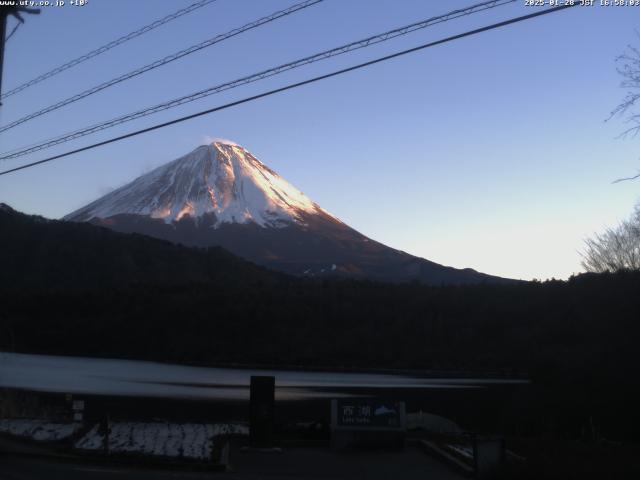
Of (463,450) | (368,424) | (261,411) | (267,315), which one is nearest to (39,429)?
(261,411)

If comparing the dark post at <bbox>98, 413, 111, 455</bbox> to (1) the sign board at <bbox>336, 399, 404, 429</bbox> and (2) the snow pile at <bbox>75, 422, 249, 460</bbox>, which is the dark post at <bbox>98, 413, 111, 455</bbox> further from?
(1) the sign board at <bbox>336, 399, 404, 429</bbox>

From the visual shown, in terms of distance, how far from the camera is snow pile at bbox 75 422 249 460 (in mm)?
16453

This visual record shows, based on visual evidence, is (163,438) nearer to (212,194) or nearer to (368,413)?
(368,413)

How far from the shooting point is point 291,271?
456ft

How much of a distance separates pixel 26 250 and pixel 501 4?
108814mm

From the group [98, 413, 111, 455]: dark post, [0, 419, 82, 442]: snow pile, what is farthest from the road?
[0, 419, 82, 442]: snow pile

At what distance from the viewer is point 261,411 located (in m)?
17.2

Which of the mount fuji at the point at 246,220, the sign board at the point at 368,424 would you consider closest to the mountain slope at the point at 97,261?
the mount fuji at the point at 246,220

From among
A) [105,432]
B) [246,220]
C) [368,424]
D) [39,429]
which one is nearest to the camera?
[105,432]

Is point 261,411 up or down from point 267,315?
down

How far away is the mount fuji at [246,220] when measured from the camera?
484 feet

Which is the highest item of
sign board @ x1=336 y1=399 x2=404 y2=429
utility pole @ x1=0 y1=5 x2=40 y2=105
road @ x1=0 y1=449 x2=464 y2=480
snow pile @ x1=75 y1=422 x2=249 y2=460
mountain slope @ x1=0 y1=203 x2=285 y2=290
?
mountain slope @ x1=0 y1=203 x2=285 y2=290

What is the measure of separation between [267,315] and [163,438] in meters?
74.5

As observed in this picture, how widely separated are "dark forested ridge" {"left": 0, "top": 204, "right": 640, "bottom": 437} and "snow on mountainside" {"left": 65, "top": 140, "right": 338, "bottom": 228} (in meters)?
48.1
